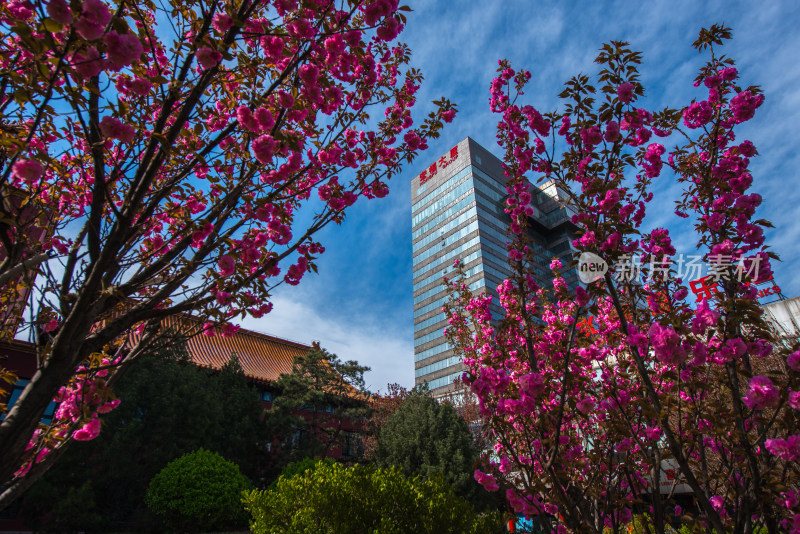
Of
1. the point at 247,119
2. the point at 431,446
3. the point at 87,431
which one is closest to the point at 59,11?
the point at 247,119

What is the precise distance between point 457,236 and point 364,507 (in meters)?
47.9

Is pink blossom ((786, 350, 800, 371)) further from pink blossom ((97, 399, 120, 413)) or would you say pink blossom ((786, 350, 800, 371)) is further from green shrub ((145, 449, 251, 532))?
green shrub ((145, 449, 251, 532))

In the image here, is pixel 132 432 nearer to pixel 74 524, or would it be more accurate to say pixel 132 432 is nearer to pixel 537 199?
pixel 74 524

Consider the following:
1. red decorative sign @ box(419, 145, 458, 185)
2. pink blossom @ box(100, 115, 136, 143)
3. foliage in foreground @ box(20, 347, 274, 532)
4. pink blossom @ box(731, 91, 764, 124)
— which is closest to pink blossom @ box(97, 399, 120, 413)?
pink blossom @ box(100, 115, 136, 143)

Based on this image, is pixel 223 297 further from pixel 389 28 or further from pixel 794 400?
pixel 794 400

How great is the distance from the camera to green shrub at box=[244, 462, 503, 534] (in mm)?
4895

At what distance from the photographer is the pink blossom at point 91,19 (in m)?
1.74

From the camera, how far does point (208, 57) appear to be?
2.16 meters

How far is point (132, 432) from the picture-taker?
1114cm

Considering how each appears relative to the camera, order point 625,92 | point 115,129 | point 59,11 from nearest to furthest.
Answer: point 59,11
point 115,129
point 625,92

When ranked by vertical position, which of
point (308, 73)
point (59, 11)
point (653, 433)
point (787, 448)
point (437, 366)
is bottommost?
point (787, 448)

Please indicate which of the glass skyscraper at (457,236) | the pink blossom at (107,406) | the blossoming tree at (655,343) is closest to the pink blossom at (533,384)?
the blossoming tree at (655,343)

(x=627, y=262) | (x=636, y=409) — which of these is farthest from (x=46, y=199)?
(x=636, y=409)

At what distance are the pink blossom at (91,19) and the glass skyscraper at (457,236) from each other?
4376 cm
